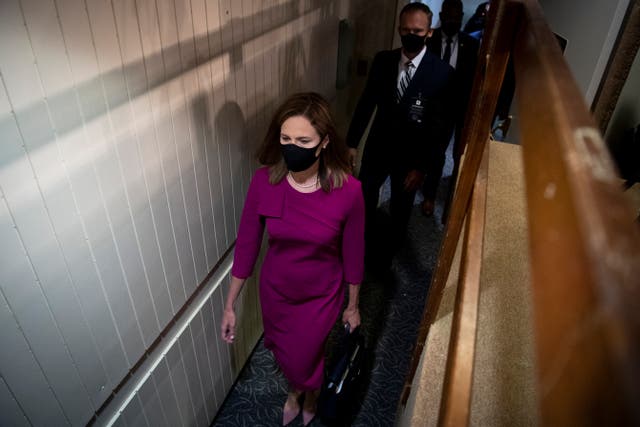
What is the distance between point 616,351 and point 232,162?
1766 mm

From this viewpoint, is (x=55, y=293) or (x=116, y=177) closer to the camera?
(x=55, y=293)

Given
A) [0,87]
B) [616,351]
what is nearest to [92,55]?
[0,87]

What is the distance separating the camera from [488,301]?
161 cm

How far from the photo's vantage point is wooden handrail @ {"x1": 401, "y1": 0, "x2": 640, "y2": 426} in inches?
7.7

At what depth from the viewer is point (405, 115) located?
263cm

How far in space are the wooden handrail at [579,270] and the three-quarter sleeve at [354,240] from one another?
137 cm

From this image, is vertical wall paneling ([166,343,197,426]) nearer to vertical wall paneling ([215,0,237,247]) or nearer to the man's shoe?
vertical wall paneling ([215,0,237,247])

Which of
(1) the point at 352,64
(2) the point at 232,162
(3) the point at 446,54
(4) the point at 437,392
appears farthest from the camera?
(1) the point at 352,64

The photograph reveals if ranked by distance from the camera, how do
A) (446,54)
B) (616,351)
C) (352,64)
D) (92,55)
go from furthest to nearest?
(352,64) → (446,54) → (92,55) → (616,351)

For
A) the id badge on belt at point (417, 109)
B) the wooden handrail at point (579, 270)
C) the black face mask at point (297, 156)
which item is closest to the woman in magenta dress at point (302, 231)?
the black face mask at point (297, 156)

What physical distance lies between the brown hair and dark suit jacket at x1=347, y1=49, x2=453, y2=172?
1003 mm

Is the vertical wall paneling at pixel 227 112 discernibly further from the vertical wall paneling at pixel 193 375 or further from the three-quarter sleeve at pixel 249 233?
the vertical wall paneling at pixel 193 375

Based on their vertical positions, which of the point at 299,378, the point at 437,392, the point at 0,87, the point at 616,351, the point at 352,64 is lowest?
the point at 299,378

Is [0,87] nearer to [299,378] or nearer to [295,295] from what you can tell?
[295,295]
